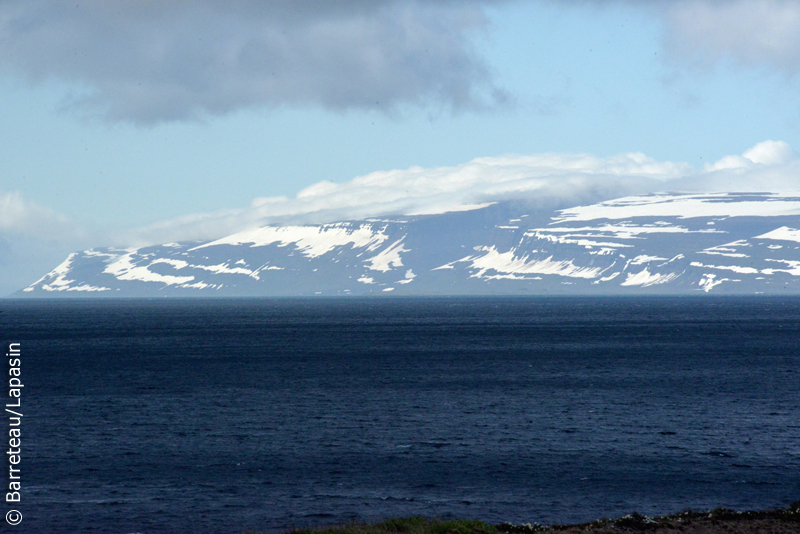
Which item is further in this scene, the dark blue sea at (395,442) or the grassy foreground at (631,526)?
the dark blue sea at (395,442)

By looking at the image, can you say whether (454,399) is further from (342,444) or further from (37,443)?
(37,443)

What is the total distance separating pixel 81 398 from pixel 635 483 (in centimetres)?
5450

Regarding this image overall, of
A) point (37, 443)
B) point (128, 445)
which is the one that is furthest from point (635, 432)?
point (37, 443)

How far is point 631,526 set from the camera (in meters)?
33.4

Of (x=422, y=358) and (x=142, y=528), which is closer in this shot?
(x=142, y=528)

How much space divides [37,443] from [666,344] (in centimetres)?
12030

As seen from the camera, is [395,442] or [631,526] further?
[395,442]

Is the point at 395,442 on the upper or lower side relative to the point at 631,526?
lower

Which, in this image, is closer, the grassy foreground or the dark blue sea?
the grassy foreground

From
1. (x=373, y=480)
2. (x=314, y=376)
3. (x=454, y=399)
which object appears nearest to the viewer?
(x=373, y=480)

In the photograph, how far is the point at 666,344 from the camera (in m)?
155

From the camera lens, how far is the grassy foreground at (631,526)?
105 feet

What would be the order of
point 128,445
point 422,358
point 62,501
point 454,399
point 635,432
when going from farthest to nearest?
point 422,358 → point 454,399 → point 635,432 → point 128,445 → point 62,501

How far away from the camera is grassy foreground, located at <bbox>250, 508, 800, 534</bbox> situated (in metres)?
32.1
